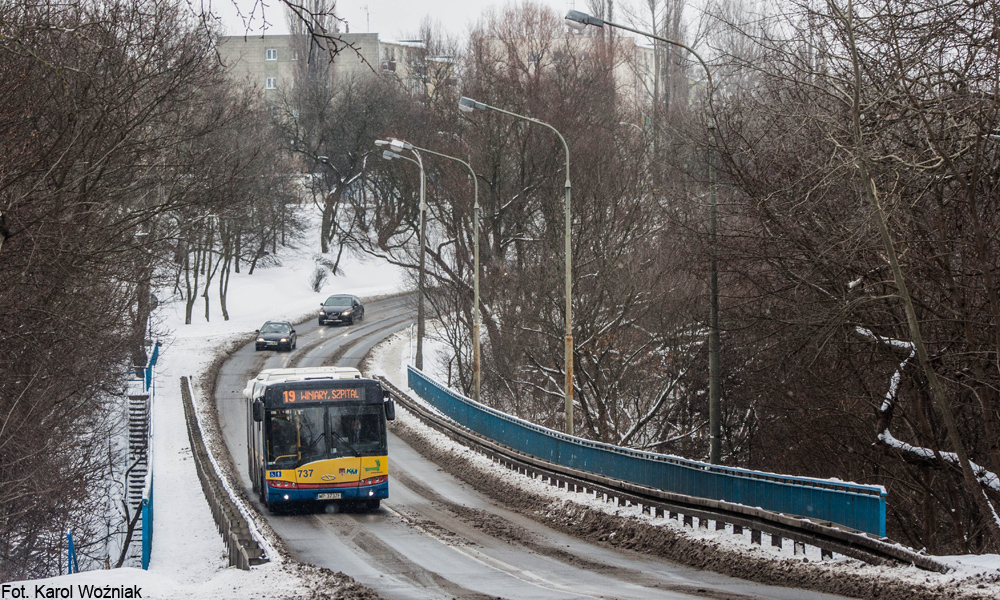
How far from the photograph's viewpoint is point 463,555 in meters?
16.1

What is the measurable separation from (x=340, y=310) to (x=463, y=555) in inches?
1730

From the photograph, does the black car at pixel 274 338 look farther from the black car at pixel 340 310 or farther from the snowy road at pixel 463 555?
the snowy road at pixel 463 555

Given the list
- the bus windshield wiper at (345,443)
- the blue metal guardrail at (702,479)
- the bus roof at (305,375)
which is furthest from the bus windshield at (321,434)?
the blue metal guardrail at (702,479)

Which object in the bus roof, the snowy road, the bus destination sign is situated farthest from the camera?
the bus roof

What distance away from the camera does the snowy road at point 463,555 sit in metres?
12.6

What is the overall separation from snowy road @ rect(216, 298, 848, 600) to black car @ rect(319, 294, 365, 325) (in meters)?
30.9

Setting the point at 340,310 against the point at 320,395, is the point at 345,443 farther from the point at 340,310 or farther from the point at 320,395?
the point at 340,310

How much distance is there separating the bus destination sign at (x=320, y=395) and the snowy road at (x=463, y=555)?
2470mm

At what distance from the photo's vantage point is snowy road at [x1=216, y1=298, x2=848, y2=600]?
1261 cm

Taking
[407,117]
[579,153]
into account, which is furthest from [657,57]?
[579,153]

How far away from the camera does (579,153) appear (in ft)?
135

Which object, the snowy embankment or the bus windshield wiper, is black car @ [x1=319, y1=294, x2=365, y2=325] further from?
the bus windshield wiper

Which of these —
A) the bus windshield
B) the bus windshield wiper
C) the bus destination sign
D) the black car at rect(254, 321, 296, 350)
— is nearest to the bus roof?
the bus destination sign

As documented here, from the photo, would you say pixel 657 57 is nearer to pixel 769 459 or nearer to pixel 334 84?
pixel 334 84
